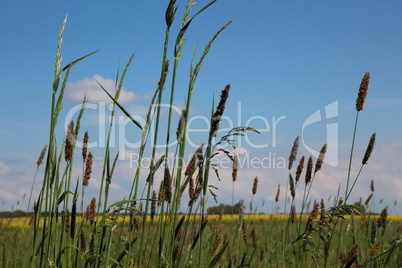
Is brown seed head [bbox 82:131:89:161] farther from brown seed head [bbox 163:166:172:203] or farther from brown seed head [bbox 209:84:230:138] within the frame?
brown seed head [bbox 209:84:230:138]

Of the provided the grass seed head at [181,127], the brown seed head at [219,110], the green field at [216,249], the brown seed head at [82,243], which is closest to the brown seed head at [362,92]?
the green field at [216,249]

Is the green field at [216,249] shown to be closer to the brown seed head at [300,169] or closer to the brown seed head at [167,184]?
the brown seed head at [167,184]

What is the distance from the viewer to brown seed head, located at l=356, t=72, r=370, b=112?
2.69 meters

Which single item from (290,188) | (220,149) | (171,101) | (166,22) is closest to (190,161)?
(220,149)

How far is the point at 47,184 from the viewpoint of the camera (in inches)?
74.8

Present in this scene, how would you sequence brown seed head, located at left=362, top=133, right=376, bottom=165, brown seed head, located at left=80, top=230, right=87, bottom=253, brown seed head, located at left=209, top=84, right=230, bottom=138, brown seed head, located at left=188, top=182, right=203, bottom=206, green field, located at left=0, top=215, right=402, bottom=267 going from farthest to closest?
brown seed head, located at left=362, top=133, right=376, bottom=165
brown seed head, located at left=80, top=230, right=87, bottom=253
green field, located at left=0, top=215, right=402, bottom=267
brown seed head, located at left=188, top=182, right=203, bottom=206
brown seed head, located at left=209, top=84, right=230, bottom=138

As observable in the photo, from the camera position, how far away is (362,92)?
107 inches

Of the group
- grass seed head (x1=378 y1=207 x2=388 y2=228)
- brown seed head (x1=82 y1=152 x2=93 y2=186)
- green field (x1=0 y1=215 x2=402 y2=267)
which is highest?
brown seed head (x1=82 y1=152 x2=93 y2=186)

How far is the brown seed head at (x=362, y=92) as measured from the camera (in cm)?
269

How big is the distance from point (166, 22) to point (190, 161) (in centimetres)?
63

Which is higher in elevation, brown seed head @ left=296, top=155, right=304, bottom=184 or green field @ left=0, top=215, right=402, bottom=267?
brown seed head @ left=296, top=155, right=304, bottom=184

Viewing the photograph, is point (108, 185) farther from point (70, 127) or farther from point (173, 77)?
point (173, 77)

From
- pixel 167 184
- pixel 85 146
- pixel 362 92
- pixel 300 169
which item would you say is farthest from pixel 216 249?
pixel 362 92

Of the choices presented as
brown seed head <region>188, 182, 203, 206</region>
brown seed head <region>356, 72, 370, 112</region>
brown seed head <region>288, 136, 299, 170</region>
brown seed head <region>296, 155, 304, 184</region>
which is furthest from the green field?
brown seed head <region>356, 72, 370, 112</region>
